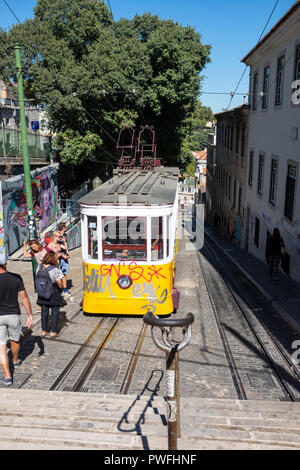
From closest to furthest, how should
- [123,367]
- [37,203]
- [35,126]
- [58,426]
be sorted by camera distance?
[58,426]
[123,367]
[37,203]
[35,126]

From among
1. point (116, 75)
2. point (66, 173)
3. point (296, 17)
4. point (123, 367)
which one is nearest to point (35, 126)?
point (66, 173)

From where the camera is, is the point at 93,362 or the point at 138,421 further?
the point at 93,362

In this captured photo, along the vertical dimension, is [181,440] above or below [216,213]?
above

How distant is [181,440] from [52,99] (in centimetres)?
2014

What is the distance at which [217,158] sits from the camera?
38000 mm

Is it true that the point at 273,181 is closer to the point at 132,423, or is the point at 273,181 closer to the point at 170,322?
the point at 132,423

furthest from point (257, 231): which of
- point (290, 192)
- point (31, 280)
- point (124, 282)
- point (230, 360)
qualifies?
point (230, 360)

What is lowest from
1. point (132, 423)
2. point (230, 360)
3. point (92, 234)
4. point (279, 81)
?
point (230, 360)

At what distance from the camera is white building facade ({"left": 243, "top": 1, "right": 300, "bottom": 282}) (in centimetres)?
1319

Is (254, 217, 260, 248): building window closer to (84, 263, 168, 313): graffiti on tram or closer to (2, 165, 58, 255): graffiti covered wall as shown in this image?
(2, 165, 58, 255): graffiti covered wall

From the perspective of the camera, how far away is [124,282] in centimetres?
818

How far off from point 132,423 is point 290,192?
11287 millimetres

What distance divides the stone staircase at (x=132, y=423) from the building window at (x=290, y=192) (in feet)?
32.0
